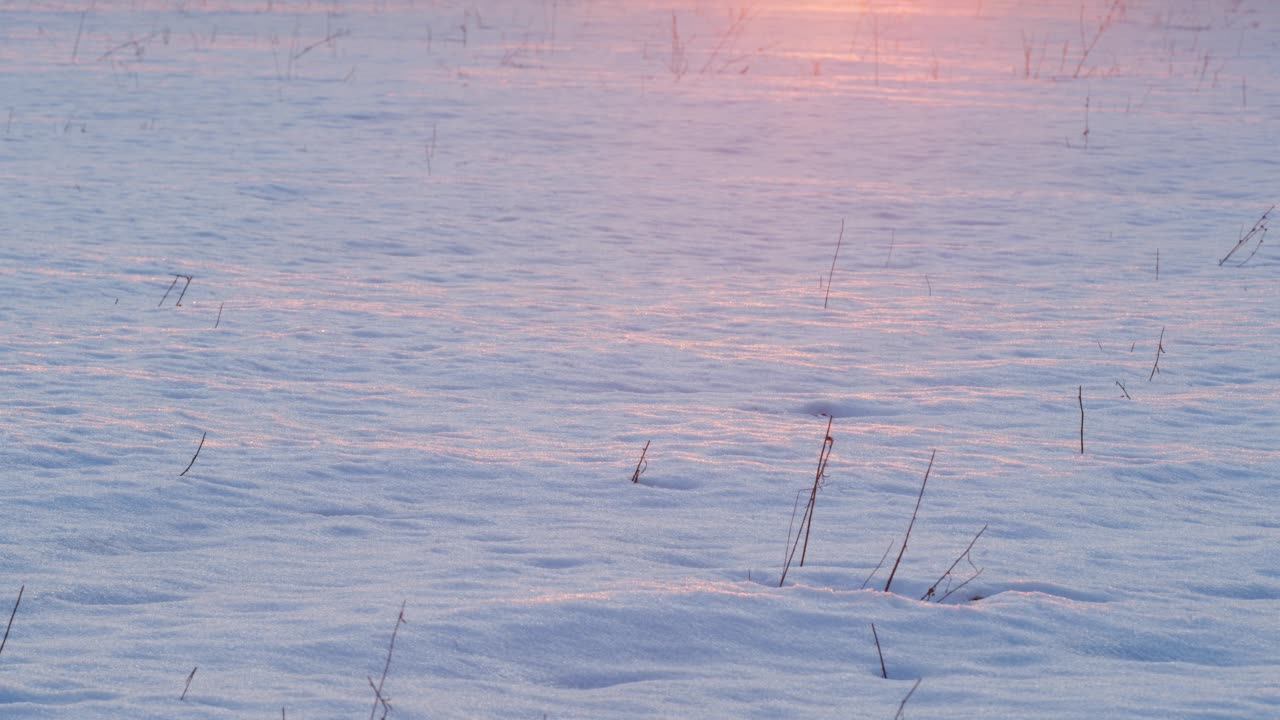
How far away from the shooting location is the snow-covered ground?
2598mm

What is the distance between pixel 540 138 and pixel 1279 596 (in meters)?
8.02

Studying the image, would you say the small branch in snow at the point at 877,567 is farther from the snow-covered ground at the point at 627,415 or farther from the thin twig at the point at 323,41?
the thin twig at the point at 323,41

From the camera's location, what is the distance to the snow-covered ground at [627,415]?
2.60 metres

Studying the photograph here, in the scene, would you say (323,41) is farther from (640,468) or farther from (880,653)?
(880,653)

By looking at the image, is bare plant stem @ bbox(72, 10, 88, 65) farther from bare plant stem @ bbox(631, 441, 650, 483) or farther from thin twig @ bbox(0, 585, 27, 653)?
thin twig @ bbox(0, 585, 27, 653)

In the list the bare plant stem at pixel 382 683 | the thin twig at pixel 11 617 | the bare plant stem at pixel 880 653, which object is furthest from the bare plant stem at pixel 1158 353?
the thin twig at pixel 11 617

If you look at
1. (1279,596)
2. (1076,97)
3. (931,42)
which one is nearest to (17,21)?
(931,42)

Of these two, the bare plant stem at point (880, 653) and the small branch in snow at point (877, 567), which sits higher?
the bare plant stem at point (880, 653)

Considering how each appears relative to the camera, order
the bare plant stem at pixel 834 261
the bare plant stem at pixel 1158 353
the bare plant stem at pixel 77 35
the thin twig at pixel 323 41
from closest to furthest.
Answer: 1. the bare plant stem at pixel 1158 353
2. the bare plant stem at pixel 834 261
3. the bare plant stem at pixel 77 35
4. the thin twig at pixel 323 41

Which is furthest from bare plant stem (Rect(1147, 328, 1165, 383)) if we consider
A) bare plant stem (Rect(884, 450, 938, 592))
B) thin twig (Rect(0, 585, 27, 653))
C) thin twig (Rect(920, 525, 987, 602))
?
thin twig (Rect(0, 585, 27, 653))

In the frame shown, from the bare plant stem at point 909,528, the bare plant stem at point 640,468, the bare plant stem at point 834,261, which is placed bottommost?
the bare plant stem at point 834,261

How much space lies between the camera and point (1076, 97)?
12570 mm

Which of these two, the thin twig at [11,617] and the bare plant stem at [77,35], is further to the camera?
the bare plant stem at [77,35]

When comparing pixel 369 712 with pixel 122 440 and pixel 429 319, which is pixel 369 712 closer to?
pixel 122 440
